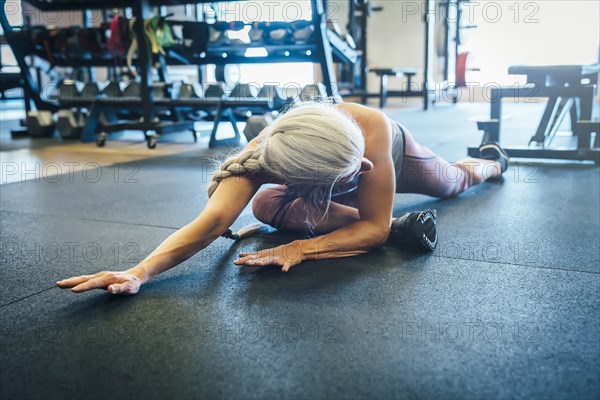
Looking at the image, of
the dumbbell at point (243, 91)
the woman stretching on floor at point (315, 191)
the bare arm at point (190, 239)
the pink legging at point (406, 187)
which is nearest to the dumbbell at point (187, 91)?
the dumbbell at point (243, 91)

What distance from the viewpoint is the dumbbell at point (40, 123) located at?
4.47 metres

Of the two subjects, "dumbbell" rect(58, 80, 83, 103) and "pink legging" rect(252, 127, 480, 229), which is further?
"dumbbell" rect(58, 80, 83, 103)

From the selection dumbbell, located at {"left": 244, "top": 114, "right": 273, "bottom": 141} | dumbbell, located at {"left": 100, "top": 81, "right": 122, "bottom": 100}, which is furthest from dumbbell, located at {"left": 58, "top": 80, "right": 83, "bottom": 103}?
dumbbell, located at {"left": 244, "top": 114, "right": 273, "bottom": 141}

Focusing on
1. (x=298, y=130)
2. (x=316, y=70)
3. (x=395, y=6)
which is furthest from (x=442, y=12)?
(x=298, y=130)

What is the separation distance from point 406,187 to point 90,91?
3.24 meters

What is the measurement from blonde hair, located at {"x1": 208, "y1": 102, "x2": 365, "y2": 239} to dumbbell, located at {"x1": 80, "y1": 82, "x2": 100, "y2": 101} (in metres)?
3.43

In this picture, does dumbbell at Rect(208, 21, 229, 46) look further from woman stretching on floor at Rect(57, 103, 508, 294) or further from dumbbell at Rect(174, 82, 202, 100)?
woman stretching on floor at Rect(57, 103, 508, 294)

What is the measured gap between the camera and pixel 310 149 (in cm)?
113

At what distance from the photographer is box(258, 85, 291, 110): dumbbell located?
3.65 metres

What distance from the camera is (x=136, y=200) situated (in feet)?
7.34

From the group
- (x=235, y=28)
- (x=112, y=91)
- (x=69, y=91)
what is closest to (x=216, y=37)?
(x=235, y=28)

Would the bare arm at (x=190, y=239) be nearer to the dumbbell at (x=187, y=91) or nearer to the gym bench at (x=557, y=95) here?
the gym bench at (x=557, y=95)

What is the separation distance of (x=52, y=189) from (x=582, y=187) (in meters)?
2.28

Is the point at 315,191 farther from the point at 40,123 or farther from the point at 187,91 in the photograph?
the point at 40,123
